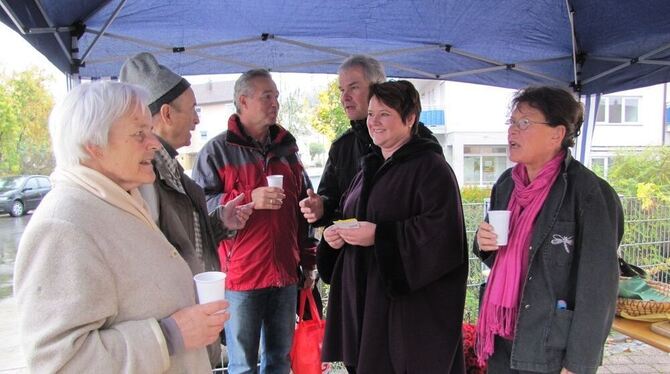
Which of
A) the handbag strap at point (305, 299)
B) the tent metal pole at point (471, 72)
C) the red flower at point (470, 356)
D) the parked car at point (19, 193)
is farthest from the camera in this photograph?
the parked car at point (19, 193)

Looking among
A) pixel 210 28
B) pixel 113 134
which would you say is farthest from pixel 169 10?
pixel 113 134

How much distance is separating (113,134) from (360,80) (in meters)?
1.51

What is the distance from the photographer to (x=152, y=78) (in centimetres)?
171

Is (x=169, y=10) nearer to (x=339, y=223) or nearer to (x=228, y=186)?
(x=228, y=186)

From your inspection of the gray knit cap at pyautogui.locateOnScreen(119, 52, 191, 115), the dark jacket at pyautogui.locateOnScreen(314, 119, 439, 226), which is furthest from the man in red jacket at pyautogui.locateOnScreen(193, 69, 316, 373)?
the gray knit cap at pyautogui.locateOnScreen(119, 52, 191, 115)

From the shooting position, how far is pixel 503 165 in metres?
21.6

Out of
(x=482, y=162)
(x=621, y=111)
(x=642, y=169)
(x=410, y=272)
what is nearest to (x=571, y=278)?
(x=410, y=272)

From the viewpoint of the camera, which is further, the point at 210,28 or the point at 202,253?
the point at 210,28

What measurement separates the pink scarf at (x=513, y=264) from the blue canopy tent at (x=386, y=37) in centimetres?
189

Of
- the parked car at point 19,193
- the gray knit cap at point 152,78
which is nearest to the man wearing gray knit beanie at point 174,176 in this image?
the gray knit cap at point 152,78

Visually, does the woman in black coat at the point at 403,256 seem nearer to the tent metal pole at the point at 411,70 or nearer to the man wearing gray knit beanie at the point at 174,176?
the man wearing gray knit beanie at the point at 174,176

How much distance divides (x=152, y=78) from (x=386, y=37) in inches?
98.6

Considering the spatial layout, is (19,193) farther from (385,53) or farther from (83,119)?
(83,119)

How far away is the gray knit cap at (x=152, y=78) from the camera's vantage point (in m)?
1.71
